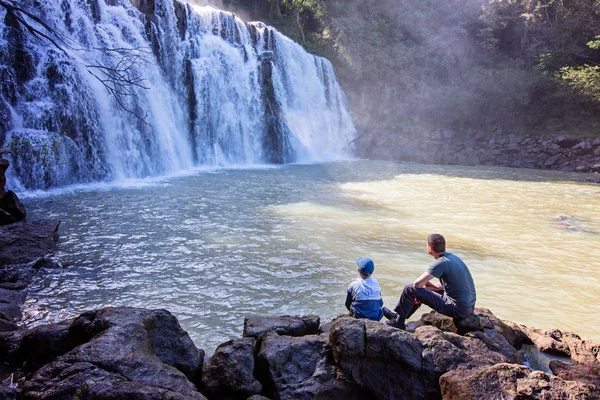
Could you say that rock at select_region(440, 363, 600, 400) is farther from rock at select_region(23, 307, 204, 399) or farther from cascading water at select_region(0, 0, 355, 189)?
cascading water at select_region(0, 0, 355, 189)

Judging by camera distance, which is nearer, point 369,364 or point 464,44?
point 369,364

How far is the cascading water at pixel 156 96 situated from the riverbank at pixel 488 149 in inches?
133

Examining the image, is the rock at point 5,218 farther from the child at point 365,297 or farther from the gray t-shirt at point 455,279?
the gray t-shirt at point 455,279

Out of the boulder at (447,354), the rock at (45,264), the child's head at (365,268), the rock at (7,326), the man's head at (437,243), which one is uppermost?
the man's head at (437,243)

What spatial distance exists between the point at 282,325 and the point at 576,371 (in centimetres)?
301

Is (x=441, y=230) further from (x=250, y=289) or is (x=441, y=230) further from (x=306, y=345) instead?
(x=306, y=345)

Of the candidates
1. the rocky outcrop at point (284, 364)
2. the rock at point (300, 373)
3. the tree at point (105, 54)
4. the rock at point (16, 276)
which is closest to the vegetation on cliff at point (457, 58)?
the tree at point (105, 54)

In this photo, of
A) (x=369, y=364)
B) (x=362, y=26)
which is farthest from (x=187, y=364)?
(x=362, y=26)

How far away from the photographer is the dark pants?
4.55 meters

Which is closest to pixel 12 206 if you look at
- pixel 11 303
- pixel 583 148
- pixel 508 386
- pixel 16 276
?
pixel 16 276

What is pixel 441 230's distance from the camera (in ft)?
32.1

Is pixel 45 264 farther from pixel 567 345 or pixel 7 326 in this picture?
pixel 567 345

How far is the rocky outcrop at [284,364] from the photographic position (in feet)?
9.98

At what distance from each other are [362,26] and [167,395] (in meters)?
35.0
